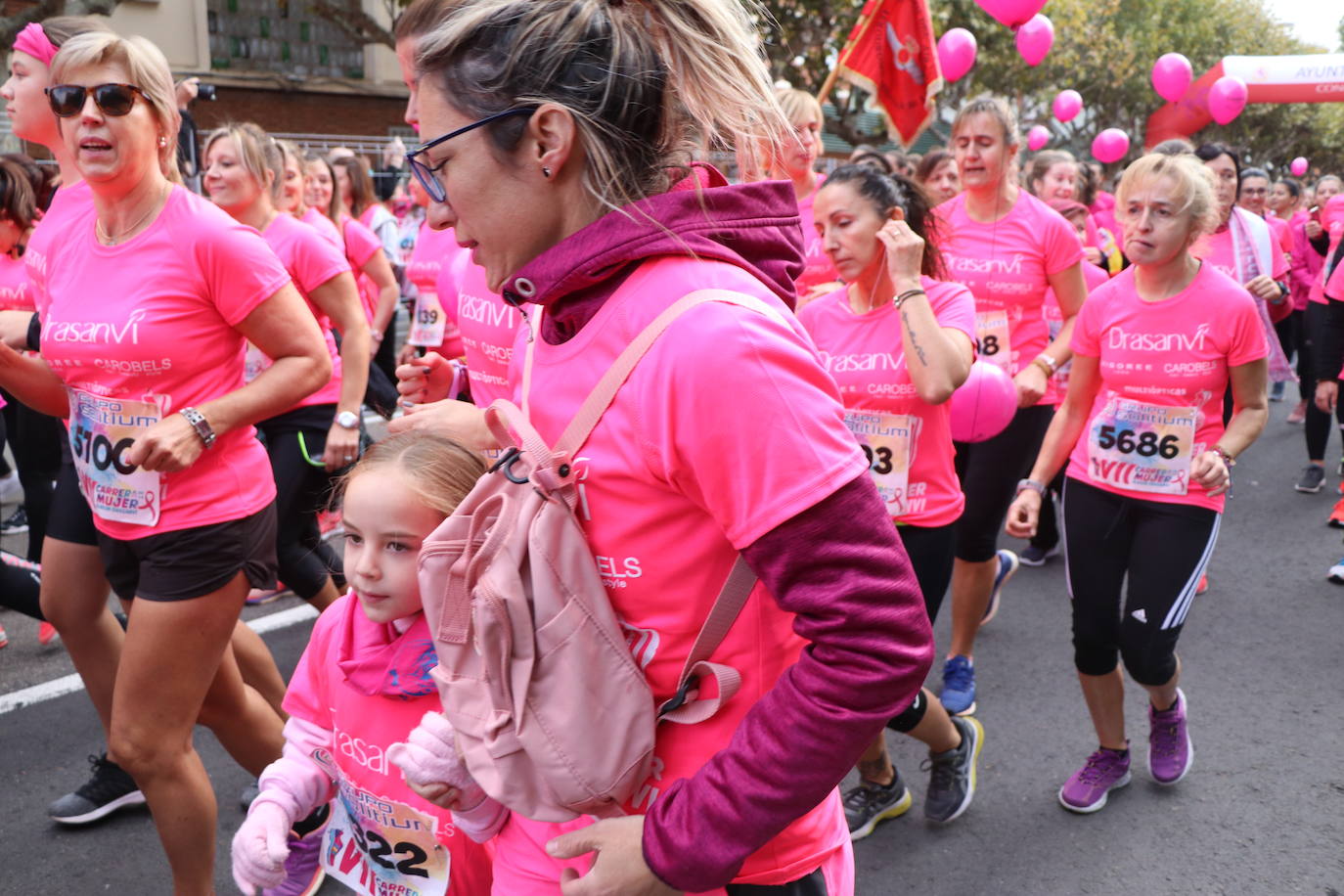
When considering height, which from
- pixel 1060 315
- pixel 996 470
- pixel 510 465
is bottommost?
pixel 996 470

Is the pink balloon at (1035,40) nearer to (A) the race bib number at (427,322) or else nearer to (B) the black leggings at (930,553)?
(A) the race bib number at (427,322)

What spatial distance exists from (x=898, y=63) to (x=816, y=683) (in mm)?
6506

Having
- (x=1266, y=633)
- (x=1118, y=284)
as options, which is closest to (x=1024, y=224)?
(x=1118, y=284)

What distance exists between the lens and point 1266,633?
537cm

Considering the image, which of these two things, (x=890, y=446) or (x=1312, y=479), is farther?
(x=1312, y=479)

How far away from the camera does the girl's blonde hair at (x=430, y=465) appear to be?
2.04 metres

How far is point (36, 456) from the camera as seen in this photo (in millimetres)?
5594

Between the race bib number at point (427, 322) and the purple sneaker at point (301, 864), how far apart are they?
372cm

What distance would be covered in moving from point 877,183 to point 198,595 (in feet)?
7.63

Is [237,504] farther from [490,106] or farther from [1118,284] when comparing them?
[1118,284]

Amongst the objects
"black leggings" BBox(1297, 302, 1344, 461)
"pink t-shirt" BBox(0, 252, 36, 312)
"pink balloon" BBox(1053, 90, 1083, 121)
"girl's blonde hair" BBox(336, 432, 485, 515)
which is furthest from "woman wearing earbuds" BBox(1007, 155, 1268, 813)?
"pink balloon" BBox(1053, 90, 1083, 121)

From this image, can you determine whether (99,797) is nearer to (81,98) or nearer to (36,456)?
(81,98)

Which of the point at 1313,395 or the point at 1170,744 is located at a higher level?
the point at 1170,744

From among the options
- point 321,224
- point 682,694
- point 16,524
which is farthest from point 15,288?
point 682,694
